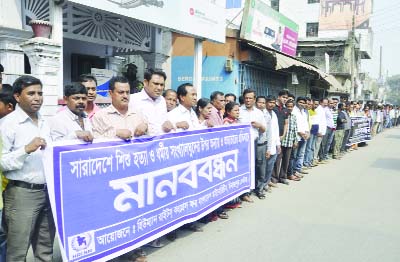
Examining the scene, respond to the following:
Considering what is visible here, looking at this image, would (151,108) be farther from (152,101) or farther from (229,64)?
(229,64)

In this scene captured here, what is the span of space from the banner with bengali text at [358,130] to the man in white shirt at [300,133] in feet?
16.5

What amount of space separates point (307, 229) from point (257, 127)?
173 cm

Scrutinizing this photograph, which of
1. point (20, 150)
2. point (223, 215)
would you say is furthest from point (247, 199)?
point (20, 150)

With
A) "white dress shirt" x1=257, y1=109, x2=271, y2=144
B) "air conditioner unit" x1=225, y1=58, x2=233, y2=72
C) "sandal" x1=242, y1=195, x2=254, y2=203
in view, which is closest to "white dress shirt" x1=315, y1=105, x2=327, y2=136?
"white dress shirt" x1=257, y1=109, x2=271, y2=144

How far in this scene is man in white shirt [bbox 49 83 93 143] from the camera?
295 cm

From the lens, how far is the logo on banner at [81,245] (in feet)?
8.91

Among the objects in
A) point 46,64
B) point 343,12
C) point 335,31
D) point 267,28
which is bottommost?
point 46,64

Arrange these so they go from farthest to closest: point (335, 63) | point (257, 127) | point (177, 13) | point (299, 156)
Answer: point (335, 63) → point (177, 13) → point (299, 156) → point (257, 127)

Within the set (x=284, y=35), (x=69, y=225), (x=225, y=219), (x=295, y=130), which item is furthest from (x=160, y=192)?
(x=284, y=35)

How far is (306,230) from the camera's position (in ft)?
14.6

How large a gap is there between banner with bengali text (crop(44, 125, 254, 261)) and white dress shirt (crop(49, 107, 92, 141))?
23cm

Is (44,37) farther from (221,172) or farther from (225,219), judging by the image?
(225,219)

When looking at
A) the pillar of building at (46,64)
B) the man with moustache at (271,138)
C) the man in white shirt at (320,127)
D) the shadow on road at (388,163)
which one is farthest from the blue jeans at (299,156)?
the pillar of building at (46,64)

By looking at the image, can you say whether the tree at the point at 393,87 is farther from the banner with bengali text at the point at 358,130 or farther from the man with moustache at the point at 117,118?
the man with moustache at the point at 117,118
